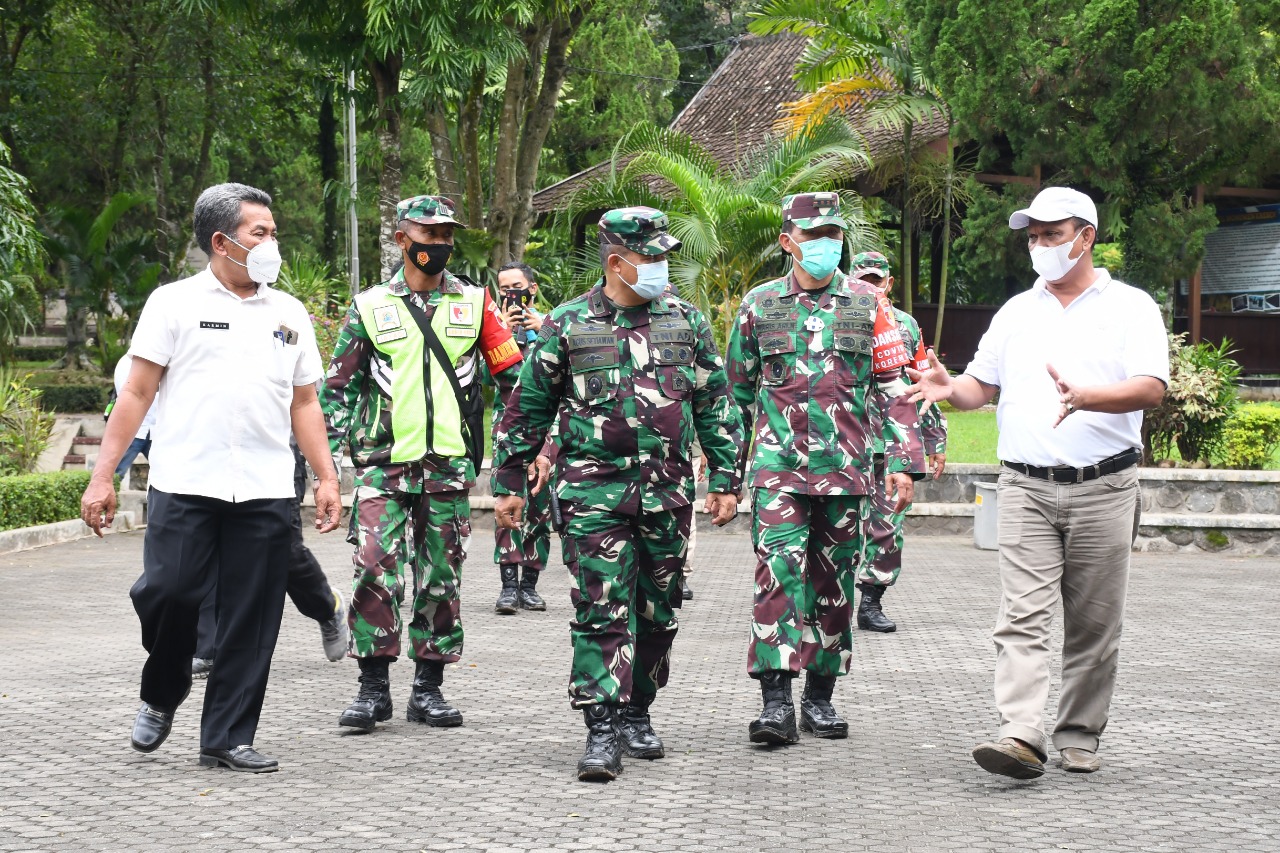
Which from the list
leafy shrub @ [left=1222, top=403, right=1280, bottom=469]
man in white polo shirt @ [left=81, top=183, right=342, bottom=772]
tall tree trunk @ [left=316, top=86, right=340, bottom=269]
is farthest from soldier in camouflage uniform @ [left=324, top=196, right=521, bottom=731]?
tall tree trunk @ [left=316, top=86, right=340, bottom=269]

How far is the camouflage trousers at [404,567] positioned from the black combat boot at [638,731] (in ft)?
2.91

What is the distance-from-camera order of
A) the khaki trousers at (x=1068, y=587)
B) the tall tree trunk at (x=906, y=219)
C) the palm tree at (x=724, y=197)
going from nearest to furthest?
the khaki trousers at (x=1068, y=587), the palm tree at (x=724, y=197), the tall tree trunk at (x=906, y=219)

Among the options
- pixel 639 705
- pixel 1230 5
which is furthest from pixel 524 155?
pixel 639 705

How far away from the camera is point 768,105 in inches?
1160

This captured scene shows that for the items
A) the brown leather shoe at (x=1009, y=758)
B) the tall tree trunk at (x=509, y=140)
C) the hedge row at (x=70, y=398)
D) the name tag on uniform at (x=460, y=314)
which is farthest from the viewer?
the hedge row at (x=70, y=398)

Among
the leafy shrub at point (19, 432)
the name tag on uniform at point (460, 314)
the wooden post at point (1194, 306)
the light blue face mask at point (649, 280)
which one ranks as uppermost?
the wooden post at point (1194, 306)

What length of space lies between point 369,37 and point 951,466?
334 inches

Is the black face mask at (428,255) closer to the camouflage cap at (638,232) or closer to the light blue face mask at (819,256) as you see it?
the camouflage cap at (638,232)

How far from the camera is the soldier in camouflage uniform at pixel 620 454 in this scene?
583 centimetres

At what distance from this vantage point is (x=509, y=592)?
10.1 meters

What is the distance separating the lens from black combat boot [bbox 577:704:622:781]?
5609 mm

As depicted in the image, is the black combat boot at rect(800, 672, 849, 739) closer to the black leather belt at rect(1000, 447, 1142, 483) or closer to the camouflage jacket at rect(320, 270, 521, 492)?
the black leather belt at rect(1000, 447, 1142, 483)

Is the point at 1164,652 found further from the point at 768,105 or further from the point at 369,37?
the point at 768,105

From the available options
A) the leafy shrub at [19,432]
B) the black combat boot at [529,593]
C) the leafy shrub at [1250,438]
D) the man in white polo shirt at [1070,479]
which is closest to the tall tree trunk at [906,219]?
the leafy shrub at [1250,438]
